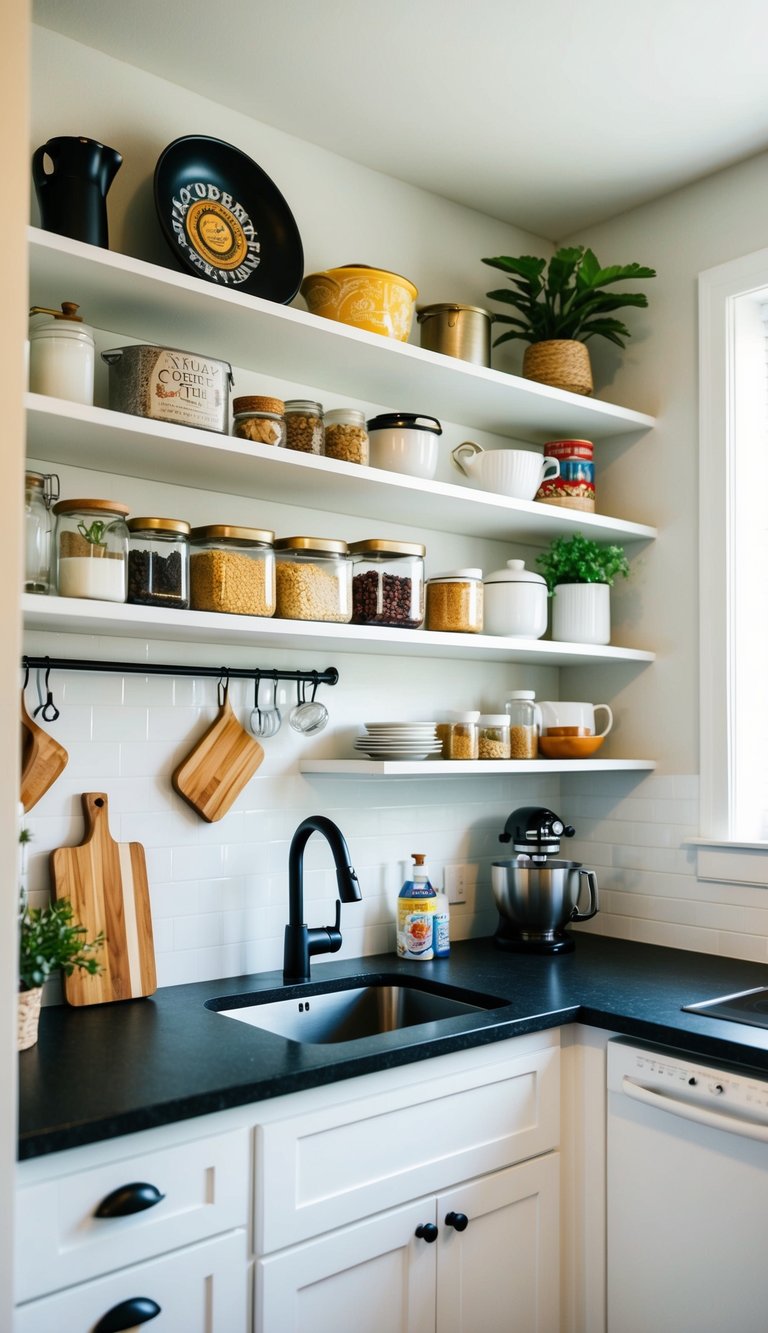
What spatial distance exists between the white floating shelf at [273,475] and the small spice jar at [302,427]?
7cm

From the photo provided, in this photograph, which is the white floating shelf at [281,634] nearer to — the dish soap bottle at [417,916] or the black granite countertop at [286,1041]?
the dish soap bottle at [417,916]

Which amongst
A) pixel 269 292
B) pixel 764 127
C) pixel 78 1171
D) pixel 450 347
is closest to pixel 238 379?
pixel 269 292

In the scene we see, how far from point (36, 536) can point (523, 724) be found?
53.4 inches

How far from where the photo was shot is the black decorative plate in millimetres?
2203

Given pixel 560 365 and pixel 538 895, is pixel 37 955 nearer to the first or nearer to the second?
pixel 538 895

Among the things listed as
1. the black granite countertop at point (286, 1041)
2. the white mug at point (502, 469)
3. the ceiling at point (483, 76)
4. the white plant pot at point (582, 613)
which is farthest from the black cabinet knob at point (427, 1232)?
the ceiling at point (483, 76)

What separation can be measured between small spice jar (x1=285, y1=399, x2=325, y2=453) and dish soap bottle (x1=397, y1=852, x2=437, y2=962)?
39.3 inches

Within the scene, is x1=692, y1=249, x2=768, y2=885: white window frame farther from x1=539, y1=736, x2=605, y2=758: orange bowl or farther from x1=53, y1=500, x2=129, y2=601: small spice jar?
x1=53, y1=500, x2=129, y2=601: small spice jar

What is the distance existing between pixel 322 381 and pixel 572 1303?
6.72 ft

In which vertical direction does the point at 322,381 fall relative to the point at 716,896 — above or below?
above

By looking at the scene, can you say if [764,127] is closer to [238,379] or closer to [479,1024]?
[238,379]

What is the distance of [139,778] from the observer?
7.24ft

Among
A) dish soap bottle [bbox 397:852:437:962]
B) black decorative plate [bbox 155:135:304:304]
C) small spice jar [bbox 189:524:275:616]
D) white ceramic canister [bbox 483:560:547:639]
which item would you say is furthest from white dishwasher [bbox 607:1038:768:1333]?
black decorative plate [bbox 155:135:304:304]

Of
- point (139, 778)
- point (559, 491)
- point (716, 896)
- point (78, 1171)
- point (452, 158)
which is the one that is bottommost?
point (78, 1171)
